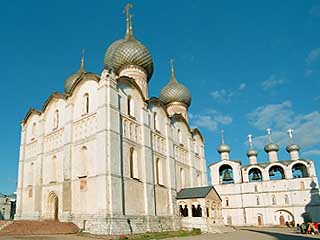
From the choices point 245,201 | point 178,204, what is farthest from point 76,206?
point 245,201

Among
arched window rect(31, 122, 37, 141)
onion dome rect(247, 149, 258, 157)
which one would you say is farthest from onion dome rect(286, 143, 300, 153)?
arched window rect(31, 122, 37, 141)

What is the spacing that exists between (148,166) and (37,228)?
910 cm

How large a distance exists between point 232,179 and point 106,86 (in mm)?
26665

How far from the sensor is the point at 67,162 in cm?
2377

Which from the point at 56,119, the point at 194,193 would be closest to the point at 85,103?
the point at 56,119

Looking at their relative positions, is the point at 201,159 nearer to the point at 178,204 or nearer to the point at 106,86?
the point at 178,204

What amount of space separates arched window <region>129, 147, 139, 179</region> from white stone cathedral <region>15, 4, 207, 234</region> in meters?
0.07

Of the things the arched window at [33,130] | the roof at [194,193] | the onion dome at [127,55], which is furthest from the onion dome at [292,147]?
the arched window at [33,130]

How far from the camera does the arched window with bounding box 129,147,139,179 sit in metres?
23.8

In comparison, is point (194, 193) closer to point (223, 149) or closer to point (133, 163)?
point (133, 163)

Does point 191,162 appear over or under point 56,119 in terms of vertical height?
under

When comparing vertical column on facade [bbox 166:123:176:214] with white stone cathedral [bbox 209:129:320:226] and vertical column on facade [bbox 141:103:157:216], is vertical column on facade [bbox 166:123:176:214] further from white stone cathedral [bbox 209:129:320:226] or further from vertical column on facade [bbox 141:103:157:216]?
white stone cathedral [bbox 209:129:320:226]

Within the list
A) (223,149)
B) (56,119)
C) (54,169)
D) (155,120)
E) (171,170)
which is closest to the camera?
(54,169)

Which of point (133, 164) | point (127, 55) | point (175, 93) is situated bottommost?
point (133, 164)
